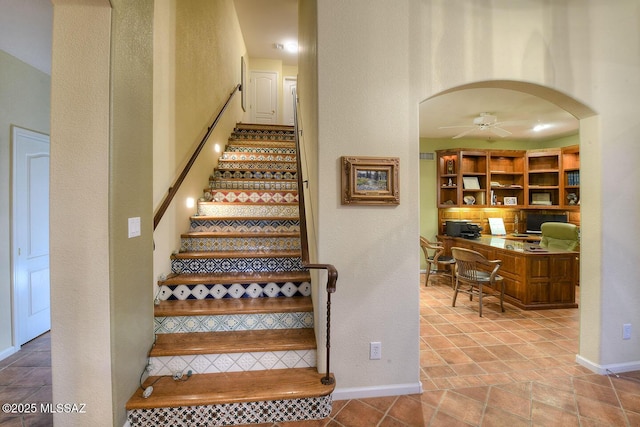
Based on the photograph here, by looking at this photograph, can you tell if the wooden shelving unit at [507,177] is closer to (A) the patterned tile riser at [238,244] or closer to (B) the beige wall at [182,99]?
(A) the patterned tile riser at [238,244]

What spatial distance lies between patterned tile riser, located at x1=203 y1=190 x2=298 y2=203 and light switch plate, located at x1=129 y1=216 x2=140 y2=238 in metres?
1.66

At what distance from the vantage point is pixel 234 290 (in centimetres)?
245

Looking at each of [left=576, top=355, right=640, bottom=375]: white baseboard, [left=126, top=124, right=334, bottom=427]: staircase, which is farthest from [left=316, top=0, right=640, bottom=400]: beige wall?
[left=576, top=355, right=640, bottom=375]: white baseboard

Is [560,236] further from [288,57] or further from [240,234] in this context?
[288,57]

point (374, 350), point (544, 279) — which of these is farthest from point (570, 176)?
point (374, 350)

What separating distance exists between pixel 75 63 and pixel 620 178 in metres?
4.01

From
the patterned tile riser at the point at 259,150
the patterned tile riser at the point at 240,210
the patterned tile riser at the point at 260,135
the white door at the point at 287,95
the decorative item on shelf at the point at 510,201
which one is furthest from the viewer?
the white door at the point at 287,95

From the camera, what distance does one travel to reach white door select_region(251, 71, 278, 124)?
7.19 m

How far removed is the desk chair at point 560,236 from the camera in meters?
4.18

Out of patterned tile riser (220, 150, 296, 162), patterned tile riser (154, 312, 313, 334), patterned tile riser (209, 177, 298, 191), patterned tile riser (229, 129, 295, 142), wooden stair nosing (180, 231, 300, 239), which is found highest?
patterned tile riser (229, 129, 295, 142)

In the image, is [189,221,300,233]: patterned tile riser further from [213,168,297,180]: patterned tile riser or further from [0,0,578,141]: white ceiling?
[0,0,578,141]: white ceiling

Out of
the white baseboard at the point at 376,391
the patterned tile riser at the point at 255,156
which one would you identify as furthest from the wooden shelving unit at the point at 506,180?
the white baseboard at the point at 376,391

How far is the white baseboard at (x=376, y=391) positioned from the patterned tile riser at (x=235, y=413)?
0.57 feet

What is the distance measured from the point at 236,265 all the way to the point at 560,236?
16.1 ft
